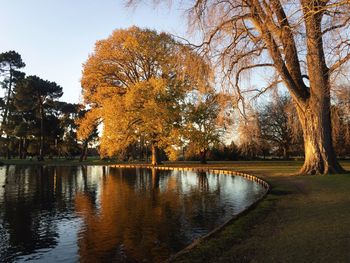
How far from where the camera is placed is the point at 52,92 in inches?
2431

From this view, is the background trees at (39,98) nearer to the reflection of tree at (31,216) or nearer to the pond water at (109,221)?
the reflection of tree at (31,216)

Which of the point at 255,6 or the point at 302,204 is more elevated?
the point at 255,6

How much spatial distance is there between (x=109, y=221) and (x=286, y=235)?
574 cm

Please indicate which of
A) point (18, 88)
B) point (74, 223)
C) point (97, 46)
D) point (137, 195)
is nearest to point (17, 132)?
point (18, 88)

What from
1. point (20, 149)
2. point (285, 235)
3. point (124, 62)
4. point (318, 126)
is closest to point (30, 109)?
point (20, 149)

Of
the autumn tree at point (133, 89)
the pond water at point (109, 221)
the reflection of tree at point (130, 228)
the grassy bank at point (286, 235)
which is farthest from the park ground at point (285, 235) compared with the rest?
the autumn tree at point (133, 89)

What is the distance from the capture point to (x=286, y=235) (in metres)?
7.71

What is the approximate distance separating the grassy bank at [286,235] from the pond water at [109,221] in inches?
47.9

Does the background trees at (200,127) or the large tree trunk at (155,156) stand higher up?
the background trees at (200,127)

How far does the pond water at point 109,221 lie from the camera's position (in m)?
8.36

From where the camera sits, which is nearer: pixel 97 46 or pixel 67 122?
pixel 97 46

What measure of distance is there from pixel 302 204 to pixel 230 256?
19.6 feet

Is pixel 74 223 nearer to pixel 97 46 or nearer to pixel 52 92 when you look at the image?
pixel 97 46

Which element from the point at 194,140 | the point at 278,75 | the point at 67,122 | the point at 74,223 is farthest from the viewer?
the point at 67,122
